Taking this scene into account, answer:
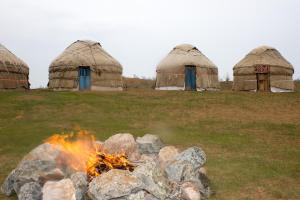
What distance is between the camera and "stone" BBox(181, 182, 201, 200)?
897 cm

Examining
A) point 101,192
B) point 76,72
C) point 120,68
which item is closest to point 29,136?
point 101,192

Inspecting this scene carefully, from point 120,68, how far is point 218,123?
14.7 meters

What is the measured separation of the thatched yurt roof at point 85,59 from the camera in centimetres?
3069

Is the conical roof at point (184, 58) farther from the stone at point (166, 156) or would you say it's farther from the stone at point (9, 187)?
the stone at point (9, 187)

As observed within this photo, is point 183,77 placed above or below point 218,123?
above

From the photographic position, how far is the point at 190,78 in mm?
32812

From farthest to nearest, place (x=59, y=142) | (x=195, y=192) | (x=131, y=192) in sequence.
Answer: (x=59, y=142), (x=195, y=192), (x=131, y=192)

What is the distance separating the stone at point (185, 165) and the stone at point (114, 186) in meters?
1.38

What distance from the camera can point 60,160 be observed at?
32.1ft

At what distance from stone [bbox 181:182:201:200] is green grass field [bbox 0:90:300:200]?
87 centimetres

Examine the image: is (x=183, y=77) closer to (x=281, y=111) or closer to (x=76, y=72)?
(x=76, y=72)

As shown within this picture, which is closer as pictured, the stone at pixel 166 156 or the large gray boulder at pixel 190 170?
the large gray boulder at pixel 190 170

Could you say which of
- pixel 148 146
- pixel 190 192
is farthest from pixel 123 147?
pixel 190 192

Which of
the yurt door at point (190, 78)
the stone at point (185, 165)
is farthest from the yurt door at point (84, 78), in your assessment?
the stone at point (185, 165)
